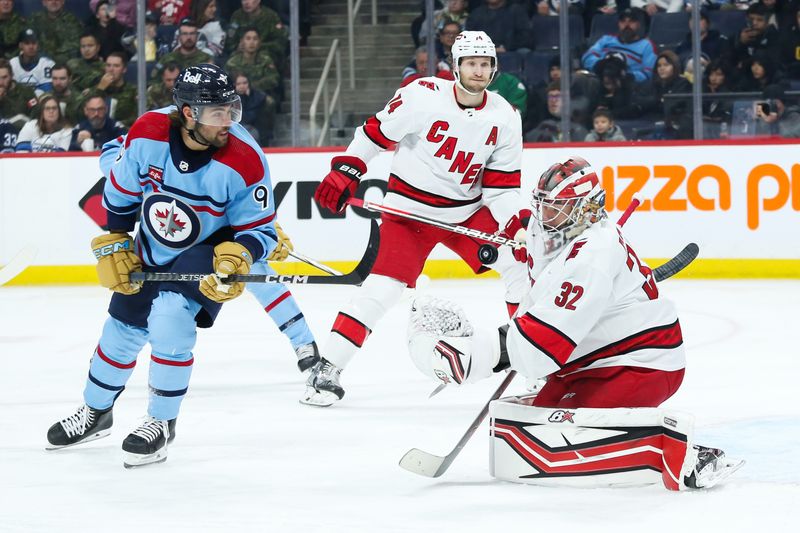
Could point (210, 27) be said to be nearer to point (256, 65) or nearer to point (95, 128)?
point (256, 65)

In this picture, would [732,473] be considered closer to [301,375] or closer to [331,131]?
[301,375]

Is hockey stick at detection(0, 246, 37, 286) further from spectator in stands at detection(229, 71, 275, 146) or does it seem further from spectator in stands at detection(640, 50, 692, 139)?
spectator in stands at detection(640, 50, 692, 139)

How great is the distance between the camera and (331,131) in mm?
7426

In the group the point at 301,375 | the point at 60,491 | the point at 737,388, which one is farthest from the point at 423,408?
the point at 60,491

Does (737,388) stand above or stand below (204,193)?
below

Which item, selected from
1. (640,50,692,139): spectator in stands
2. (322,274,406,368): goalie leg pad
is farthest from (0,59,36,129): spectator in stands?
(322,274,406,368): goalie leg pad

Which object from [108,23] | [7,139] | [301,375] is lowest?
[301,375]

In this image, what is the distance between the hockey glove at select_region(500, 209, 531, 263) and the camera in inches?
159

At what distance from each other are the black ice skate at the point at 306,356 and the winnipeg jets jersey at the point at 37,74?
3791mm

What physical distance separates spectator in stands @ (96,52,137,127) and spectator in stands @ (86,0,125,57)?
0.24 feet

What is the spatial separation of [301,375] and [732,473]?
200cm

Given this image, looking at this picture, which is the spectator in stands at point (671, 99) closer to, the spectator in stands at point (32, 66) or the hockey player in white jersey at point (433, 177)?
the hockey player in white jersey at point (433, 177)

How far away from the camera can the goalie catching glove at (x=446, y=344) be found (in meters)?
2.66


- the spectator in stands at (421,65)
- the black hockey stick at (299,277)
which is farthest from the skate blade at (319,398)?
the spectator in stands at (421,65)
